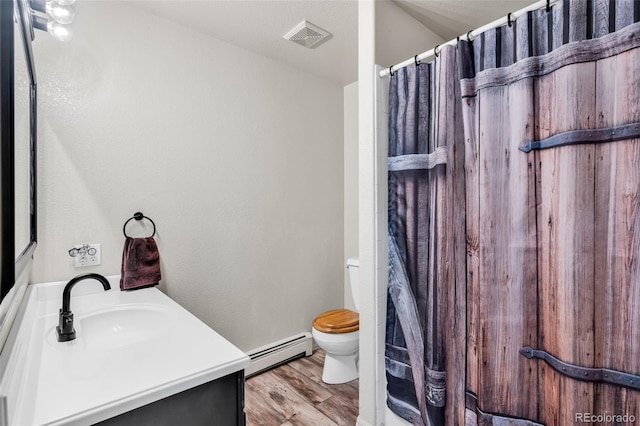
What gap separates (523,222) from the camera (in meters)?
1.11

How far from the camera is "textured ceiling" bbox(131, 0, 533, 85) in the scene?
5.68 feet

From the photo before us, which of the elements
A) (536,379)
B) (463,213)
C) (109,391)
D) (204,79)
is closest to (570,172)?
(463,213)

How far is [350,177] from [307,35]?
1.19m

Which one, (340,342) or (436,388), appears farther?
(340,342)

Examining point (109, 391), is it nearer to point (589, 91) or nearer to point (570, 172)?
point (570, 172)

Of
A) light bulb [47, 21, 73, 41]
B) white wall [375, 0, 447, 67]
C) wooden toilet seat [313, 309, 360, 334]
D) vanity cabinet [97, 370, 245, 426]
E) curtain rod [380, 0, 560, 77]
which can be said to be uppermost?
white wall [375, 0, 447, 67]

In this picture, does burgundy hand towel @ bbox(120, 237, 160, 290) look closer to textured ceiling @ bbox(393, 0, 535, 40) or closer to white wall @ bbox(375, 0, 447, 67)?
white wall @ bbox(375, 0, 447, 67)

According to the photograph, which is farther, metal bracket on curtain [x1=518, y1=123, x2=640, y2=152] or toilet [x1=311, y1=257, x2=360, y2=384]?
toilet [x1=311, y1=257, x2=360, y2=384]

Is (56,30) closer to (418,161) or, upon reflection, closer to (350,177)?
(418,161)

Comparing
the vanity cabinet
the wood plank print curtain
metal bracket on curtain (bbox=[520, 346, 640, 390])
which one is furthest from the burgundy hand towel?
metal bracket on curtain (bbox=[520, 346, 640, 390])

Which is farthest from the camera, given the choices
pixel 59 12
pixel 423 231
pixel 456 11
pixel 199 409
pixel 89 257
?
pixel 456 11

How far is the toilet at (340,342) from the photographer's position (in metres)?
2.11

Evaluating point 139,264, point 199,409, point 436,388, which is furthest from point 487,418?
point 139,264

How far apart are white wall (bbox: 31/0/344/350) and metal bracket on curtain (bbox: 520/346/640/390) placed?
176 centimetres
